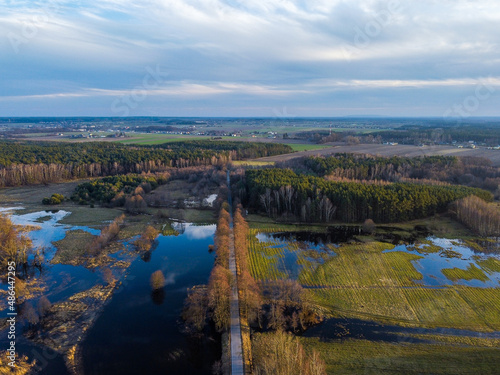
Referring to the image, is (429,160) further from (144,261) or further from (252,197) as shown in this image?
(144,261)

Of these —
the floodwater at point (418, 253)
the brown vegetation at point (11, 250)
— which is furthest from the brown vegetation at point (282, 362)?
the brown vegetation at point (11, 250)

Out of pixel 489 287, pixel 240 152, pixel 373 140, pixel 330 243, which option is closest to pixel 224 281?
pixel 330 243

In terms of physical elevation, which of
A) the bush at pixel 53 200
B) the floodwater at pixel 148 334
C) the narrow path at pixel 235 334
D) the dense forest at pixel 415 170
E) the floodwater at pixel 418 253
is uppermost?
the dense forest at pixel 415 170

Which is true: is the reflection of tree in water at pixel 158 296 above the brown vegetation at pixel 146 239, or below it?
below

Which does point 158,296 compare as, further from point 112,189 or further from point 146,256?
point 112,189

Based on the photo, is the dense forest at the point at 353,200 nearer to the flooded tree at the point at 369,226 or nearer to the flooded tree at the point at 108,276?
the flooded tree at the point at 369,226

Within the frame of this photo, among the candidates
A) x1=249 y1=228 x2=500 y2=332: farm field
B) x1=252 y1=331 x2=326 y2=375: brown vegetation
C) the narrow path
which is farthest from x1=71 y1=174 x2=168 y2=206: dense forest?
x1=252 y1=331 x2=326 y2=375: brown vegetation
